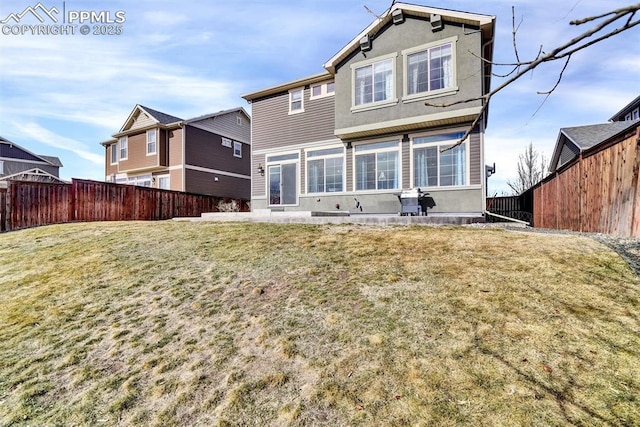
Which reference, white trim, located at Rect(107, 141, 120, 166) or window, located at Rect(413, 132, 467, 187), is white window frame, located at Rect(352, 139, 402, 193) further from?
white trim, located at Rect(107, 141, 120, 166)

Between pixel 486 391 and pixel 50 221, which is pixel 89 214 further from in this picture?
pixel 486 391

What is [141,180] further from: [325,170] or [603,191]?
[603,191]

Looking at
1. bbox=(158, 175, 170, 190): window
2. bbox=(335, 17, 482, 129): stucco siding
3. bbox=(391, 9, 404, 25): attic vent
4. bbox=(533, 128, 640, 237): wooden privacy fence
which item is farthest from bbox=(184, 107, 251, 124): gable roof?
bbox=(533, 128, 640, 237): wooden privacy fence

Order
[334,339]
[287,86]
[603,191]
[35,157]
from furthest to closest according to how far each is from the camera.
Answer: [35,157]
[287,86]
[603,191]
[334,339]

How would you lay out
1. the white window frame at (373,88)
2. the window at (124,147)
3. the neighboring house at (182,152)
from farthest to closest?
the window at (124,147), the neighboring house at (182,152), the white window frame at (373,88)

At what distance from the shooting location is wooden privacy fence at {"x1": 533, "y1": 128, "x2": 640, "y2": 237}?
5.15m

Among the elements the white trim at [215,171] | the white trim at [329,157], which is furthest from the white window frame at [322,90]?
the white trim at [215,171]

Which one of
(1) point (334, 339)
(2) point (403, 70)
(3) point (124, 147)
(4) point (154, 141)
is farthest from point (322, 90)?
(3) point (124, 147)

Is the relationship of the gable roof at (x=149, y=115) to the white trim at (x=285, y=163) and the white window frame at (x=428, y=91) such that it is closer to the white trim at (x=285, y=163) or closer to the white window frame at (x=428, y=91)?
the white trim at (x=285, y=163)

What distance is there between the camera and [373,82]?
11219mm

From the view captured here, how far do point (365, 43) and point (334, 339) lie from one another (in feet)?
37.0

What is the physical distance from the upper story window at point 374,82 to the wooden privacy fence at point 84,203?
11.0 m

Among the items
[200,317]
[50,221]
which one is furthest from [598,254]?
[50,221]

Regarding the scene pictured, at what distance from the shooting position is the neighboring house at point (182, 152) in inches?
773
